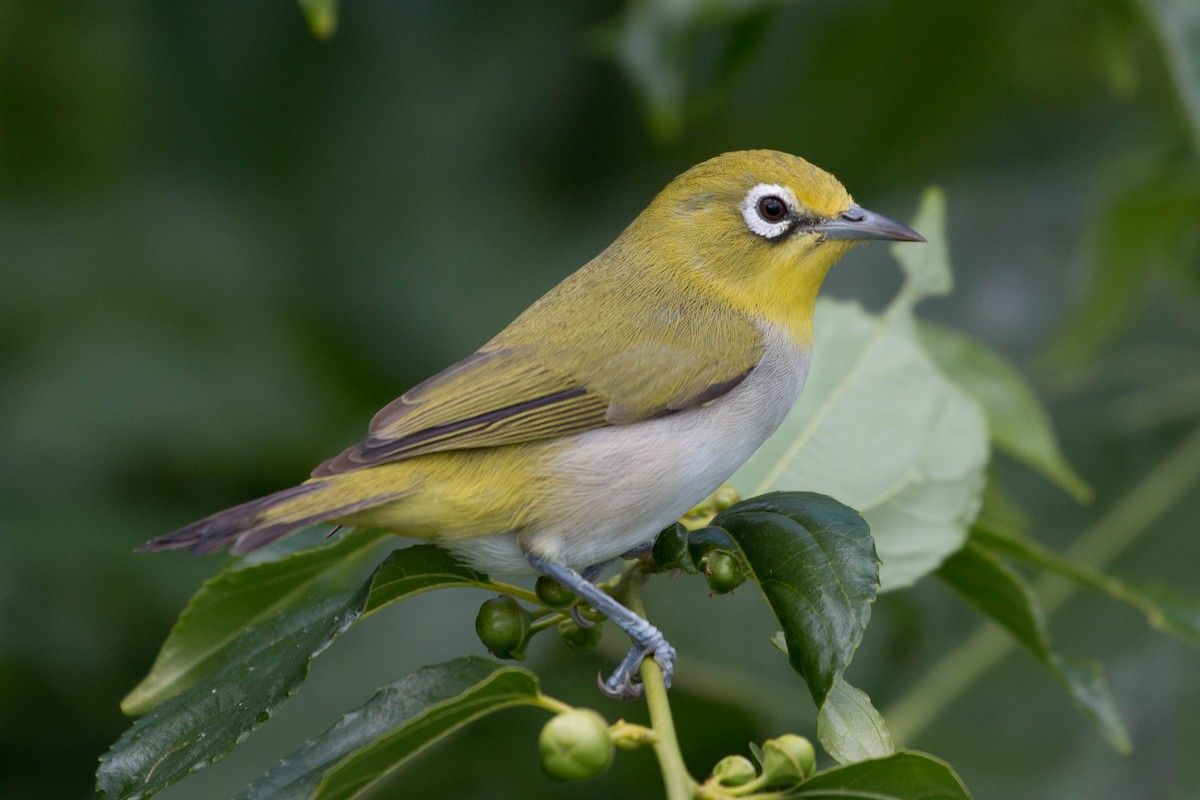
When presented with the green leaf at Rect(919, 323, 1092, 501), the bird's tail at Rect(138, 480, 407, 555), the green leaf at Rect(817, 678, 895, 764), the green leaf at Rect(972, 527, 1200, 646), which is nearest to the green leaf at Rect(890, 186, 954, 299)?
the green leaf at Rect(919, 323, 1092, 501)

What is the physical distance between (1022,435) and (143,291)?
137 inches

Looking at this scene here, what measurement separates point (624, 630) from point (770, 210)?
1235 mm

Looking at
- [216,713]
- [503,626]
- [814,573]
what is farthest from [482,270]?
[814,573]

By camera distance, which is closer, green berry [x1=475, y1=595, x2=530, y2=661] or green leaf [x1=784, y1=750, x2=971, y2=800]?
green leaf [x1=784, y1=750, x2=971, y2=800]

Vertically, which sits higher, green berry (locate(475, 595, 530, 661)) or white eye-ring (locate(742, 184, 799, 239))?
white eye-ring (locate(742, 184, 799, 239))

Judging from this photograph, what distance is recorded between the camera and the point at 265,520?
8.23 feet

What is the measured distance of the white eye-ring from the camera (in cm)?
333

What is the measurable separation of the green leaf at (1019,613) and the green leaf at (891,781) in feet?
2.94

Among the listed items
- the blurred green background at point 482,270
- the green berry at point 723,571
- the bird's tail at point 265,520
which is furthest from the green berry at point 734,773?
the blurred green background at point 482,270

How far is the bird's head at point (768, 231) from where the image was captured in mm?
3305

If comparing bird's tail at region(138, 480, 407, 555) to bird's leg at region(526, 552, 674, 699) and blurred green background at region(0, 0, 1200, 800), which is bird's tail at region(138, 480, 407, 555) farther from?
blurred green background at region(0, 0, 1200, 800)

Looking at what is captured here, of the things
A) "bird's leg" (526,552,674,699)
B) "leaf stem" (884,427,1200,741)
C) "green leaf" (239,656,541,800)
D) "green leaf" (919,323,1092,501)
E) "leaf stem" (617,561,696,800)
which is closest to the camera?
"leaf stem" (617,561,696,800)

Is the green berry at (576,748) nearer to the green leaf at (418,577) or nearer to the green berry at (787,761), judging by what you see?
the green berry at (787,761)

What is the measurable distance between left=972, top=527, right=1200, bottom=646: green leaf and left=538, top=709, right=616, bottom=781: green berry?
1.29 meters
